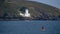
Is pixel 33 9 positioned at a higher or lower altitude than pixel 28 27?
higher

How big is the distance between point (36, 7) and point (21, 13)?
1.31 feet

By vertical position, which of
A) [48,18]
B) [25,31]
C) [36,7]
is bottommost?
[25,31]

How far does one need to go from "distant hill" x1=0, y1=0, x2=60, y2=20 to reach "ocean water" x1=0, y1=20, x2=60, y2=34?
143 mm

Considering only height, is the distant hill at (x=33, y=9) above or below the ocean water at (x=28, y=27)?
above

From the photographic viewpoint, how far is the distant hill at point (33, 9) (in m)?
3.16

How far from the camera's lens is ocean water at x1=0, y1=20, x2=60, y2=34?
307 centimetres

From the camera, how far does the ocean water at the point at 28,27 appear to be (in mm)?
3072

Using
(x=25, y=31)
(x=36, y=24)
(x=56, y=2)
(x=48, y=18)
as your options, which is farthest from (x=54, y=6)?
(x=25, y=31)

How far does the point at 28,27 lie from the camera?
10.3 ft

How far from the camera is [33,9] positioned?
10.6 feet

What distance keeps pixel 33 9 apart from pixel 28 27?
0.45 metres

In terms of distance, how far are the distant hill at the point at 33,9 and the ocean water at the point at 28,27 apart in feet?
0.47

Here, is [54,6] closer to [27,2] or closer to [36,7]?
[36,7]

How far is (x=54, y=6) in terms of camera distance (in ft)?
10.9
